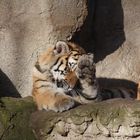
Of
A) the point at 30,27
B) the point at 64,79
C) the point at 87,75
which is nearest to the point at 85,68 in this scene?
the point at 87,75

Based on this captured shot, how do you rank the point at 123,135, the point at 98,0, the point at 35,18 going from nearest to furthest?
1. the point at 123,135
2. the point at 35,18
3. the point at 98,0

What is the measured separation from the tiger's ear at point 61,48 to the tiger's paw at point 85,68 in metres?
0.22

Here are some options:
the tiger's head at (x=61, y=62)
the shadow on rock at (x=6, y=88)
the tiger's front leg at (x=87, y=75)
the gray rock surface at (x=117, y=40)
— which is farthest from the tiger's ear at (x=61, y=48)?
the gray rock surface at (x=117, y=40)

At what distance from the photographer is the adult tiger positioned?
4293 millimetres

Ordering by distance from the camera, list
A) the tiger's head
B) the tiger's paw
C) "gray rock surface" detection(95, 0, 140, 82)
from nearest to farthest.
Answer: the tiger's paw
the tiger's head
"gray rock surface" detection(95, 0, 140, 82)

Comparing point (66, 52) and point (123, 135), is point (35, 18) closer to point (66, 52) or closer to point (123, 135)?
point (66, 52)

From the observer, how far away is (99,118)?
3.87m

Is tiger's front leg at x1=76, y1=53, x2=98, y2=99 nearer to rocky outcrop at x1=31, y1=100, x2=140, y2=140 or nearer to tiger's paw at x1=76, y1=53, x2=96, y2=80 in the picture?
tiger's paw at x1=76, y1=53, x2=96, y2=80

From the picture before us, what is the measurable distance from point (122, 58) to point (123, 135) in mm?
1554

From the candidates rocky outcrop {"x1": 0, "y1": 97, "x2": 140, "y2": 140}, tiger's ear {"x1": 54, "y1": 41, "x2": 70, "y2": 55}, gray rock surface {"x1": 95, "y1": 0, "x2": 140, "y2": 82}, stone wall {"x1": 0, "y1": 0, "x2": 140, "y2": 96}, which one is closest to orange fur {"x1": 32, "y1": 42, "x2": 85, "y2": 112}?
tiger's ear {"x1": 54, "y1": 41, "x2": 70, "y2": 55}

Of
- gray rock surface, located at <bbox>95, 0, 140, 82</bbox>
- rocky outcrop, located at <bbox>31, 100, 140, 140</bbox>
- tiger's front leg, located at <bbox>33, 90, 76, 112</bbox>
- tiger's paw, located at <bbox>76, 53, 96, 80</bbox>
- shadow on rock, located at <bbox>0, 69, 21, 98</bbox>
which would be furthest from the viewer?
gray rock surface, located at <bbox>95, 0, 140, 82</bbox>

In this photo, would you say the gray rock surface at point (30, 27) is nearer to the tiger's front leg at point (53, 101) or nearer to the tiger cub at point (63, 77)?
the tiger cub at point (63, 77)

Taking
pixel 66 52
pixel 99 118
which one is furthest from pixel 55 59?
pixel 99 118

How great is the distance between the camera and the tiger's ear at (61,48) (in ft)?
14.8
